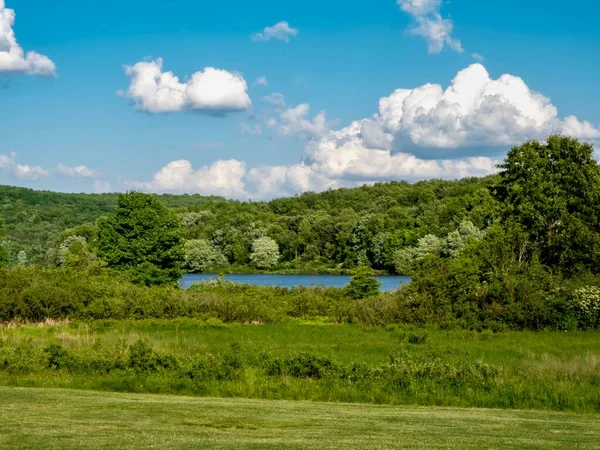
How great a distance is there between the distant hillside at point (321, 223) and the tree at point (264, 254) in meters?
3.67

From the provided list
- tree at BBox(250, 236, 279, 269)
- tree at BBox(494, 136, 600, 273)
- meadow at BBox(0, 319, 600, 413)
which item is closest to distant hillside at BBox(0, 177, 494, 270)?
tree at BBox(250, 236, 279, 269)

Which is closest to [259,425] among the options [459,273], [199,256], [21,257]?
[459,273]

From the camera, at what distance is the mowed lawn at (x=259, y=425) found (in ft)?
40.1

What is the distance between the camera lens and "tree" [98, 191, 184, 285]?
67.7 metres

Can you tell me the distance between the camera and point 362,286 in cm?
5591

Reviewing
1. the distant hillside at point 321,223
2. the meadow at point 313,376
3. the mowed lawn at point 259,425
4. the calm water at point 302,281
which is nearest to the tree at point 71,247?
the distant hillside at point 321,223

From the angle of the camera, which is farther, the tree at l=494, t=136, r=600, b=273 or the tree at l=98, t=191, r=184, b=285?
the tree at l=98, t=191, r=184, b=285

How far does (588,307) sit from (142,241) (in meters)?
39.7

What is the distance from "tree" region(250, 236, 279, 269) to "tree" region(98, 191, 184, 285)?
65390mm

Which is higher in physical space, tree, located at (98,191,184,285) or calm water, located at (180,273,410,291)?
tree, located at (98,191,184,285)

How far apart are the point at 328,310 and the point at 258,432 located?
119 feet

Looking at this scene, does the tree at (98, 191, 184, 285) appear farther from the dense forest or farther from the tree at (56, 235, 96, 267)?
the tree at (56, 235, 96, 267)

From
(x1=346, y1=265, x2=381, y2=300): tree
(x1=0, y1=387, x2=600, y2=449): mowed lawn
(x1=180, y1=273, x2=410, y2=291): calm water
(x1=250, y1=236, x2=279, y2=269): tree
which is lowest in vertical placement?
(x1=180, y1=273, x2=410, y2=291): calm water

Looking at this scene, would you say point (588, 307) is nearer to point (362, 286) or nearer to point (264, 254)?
point (362, 286)
